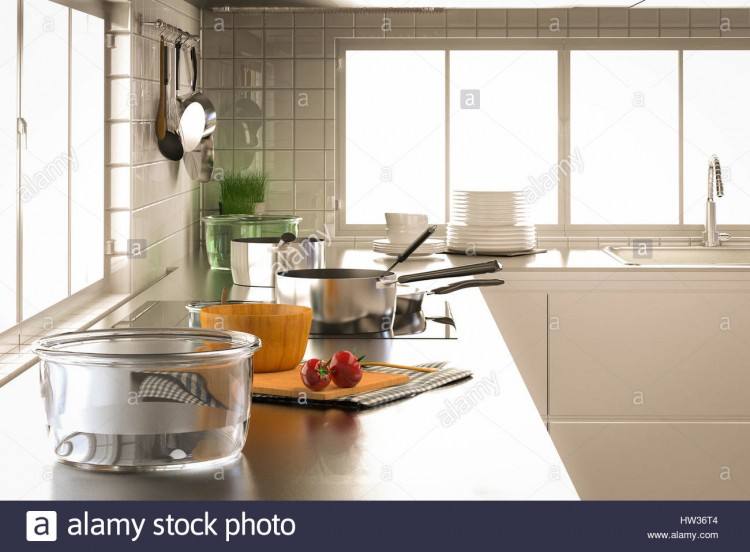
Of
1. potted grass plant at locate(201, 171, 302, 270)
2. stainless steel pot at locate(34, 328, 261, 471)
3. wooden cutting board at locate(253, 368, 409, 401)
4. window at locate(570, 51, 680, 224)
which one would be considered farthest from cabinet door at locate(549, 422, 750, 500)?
stainless steel pot at locate(34, 328, 261, 471)

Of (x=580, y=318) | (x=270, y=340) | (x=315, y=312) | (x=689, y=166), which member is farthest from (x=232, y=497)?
(x=689, y=166)

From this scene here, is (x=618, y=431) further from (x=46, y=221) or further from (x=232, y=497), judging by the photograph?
(x=232, y=497)

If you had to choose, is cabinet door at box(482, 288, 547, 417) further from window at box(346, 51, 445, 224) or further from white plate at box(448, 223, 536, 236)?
window at box(346, 51, 445, 224)

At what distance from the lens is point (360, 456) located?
3.62ft

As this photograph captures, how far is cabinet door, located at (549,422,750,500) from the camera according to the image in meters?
3.21

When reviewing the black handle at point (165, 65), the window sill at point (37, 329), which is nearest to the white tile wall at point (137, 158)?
the black handle at point (165, 65)

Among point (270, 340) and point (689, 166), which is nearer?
point (270, 340)

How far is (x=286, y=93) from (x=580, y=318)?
1440 mm

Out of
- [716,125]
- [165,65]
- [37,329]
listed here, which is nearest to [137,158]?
[165,65]

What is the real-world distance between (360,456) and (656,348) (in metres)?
2.31

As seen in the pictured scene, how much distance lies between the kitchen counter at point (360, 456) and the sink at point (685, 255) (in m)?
2.39

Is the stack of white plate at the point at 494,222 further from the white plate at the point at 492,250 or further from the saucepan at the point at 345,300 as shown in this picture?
the saucepan at the point at 345,300

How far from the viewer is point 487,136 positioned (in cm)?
411

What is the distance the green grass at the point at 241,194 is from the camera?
3.85 metres
